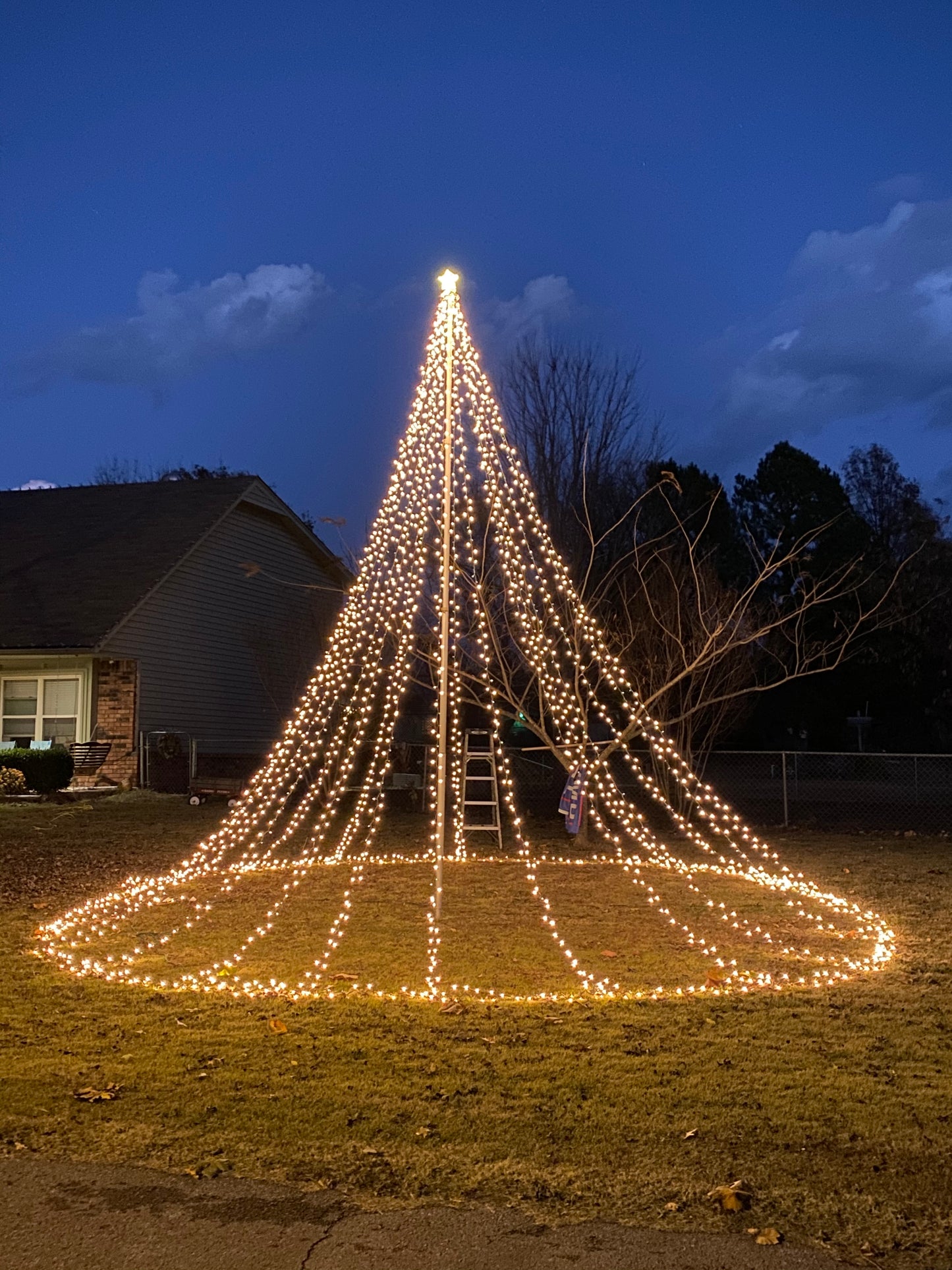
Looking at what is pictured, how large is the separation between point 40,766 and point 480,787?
22.2 feet

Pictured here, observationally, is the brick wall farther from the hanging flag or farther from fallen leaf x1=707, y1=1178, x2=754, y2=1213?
fallen leaf x1=707, y1=1178, x2=754, y2=1213

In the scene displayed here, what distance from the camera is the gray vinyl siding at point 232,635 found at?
1994cm

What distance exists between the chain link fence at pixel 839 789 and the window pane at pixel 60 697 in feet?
34.9

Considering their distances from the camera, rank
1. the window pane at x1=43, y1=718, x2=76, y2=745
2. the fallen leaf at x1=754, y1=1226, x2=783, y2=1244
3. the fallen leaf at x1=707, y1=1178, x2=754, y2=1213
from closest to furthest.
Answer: the fallen leaf at x1=754, y1=1226, x2=783, y2=1244, the fallen leaf at x1=707, y1=1178, x2=754, y2=1213, the window pane at x1=43, y1=718, x2=76, y2=745

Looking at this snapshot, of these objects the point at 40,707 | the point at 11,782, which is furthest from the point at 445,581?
the point at 40,707

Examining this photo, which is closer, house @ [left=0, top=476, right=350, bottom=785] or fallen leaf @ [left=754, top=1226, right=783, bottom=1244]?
fallen leaf @ [left=754, top=1226, right=783, bottom=1244]

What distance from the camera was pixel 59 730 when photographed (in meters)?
19.6

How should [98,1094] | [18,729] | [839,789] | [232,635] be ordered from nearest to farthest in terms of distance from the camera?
[98,1094]
[18,729]
[839,789]
[232,635]

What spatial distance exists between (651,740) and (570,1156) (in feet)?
22.8

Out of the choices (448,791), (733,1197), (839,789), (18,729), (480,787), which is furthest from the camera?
(839,789)

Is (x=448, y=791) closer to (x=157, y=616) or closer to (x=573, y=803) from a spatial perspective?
(x=573, y=803)

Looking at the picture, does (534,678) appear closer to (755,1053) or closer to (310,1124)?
(755,1053)

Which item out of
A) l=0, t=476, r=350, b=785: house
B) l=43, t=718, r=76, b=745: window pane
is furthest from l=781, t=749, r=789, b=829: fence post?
l=43, t=718, r=76, b=745: window pane

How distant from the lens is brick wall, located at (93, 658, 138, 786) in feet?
62.3
